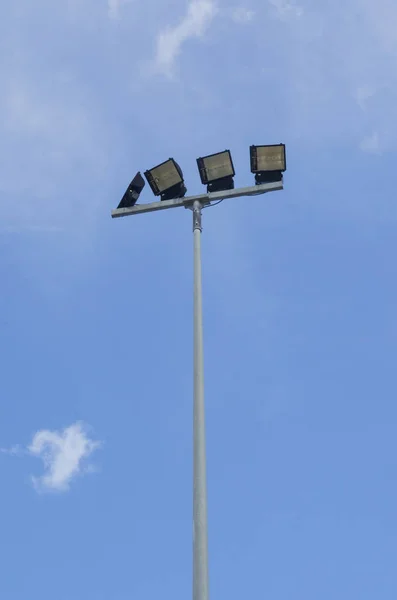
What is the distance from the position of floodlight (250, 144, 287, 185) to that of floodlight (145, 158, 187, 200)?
1204mm

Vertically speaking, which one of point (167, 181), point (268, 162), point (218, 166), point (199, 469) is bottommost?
point (199, 469)

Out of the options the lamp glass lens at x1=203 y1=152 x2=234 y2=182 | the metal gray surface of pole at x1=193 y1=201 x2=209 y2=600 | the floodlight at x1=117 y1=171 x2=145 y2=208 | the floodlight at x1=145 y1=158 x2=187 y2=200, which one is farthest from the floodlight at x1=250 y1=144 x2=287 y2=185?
the metal gray surface of pole at x1=193 y1=201 x2=209 y2=600

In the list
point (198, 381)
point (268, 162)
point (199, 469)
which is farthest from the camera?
point (268, 162)

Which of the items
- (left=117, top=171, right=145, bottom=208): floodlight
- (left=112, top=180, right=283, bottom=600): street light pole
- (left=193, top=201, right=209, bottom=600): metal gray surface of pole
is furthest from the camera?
(left=117, top=171, right=145, bottom=208): floodlight

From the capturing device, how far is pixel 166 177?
40.7 feet

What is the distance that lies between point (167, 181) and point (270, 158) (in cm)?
170

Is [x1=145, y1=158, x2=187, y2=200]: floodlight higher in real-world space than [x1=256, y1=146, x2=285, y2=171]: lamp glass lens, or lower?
lower

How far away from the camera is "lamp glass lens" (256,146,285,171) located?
12.6m

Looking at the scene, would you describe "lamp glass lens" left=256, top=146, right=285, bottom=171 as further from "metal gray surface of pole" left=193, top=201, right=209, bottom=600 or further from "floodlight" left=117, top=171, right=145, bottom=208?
"metal gray surface of pole" left=193, top=201, right=209, bottom=600

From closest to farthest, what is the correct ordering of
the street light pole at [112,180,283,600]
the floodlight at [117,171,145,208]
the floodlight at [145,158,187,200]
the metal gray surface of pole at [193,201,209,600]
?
1. the metal gray surface of pole at [193,201,209,600]
2. the street light pole at [112,180,283,600]
3. the floodlight at [145,158,187,200]
4. the floodlight at [117,171,145,208]

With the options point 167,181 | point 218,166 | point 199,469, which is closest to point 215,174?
point 218,166

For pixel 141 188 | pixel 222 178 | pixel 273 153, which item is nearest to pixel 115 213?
pixel 141 188

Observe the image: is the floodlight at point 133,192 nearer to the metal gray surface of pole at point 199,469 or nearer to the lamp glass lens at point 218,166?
the lamp glass lens at point 218,166

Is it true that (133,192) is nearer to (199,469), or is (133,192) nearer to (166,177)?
(166,177)
